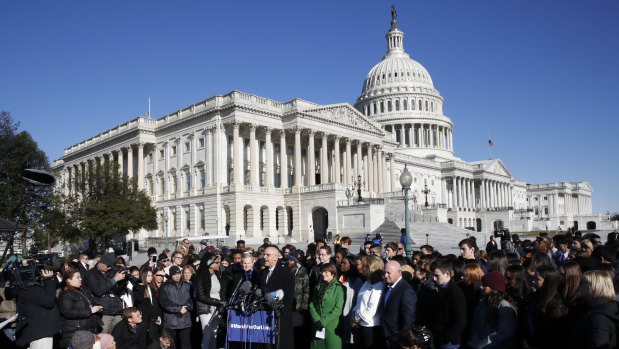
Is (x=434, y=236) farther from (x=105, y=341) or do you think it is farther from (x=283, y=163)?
(x=105, y=341)

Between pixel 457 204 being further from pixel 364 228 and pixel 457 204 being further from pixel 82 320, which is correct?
pixel 82 320

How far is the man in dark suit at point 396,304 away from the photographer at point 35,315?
544cm

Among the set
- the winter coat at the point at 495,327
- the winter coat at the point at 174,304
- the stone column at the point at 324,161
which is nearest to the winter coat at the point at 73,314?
the winter coat at the point at 174,304

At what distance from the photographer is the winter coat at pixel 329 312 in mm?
8703

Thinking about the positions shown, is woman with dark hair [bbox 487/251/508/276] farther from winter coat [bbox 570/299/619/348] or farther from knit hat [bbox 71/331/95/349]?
knit hat [bbox 71/331/95/349]

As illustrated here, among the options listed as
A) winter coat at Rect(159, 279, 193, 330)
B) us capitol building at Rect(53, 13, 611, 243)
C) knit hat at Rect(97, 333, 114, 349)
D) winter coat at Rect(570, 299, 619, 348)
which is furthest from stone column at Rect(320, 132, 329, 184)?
Answer: winter coat at Rect(570, 299, 619, 348)

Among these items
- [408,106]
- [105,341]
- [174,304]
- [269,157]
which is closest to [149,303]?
[174,304]

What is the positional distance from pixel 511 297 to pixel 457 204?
334ft

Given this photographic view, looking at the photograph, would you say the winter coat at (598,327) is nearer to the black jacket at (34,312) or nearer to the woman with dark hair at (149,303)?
the woman with dark hair at (149,303)

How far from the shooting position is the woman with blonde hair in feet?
18.6

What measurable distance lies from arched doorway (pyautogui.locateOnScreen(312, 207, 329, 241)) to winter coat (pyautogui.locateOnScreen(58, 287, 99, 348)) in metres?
52.3

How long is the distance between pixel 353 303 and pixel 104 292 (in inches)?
190

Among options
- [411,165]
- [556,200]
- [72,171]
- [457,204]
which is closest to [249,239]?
[72,171]

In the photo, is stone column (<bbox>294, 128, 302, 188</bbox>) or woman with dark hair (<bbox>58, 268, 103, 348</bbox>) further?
stone column (<bbox>294, 128, 302, 188</bbox>)
